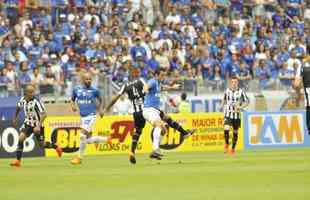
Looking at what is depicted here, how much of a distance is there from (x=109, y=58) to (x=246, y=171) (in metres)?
16.2

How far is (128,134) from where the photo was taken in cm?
3025

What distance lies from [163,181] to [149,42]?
65.5 ft

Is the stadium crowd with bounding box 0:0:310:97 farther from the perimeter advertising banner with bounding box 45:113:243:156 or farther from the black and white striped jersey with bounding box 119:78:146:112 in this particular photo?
the black and white striped jersey with bounding box 119:78:146:112

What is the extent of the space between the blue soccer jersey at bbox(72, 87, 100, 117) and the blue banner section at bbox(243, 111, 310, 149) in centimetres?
985

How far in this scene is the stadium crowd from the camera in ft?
106

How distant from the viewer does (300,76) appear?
20.8 meters

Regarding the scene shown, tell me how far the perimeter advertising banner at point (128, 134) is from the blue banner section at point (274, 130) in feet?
1.61

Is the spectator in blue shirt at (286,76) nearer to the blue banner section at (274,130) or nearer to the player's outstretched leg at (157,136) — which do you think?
the blue banner section at (274,130)

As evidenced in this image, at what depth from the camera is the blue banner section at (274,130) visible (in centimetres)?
3219

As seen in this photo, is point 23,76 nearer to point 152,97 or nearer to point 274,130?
point 274,130

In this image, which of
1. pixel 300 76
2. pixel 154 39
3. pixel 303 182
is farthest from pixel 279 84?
pixel 303 182

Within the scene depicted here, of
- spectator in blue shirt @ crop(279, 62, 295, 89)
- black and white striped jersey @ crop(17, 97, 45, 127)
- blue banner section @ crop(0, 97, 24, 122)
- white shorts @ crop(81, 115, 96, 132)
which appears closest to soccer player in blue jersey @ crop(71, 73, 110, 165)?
white shorts @ crop(81, 115, 96, 132)

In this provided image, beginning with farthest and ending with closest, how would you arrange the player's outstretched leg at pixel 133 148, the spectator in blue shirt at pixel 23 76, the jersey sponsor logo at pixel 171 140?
the jersey sponsor logo at pixel 171 140
the spectator in blue shirt at pixel 23 76
the player's outstretched leg at pixel 133 148

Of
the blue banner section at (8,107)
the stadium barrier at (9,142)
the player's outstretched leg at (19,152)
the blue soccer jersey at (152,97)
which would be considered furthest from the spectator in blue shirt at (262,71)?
the player's outstretched leg at (19,152)
